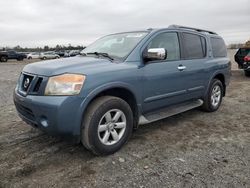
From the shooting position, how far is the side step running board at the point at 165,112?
14.2ft

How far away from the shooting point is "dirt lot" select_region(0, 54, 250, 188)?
309 cm

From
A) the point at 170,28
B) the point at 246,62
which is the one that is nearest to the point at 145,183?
the point at 170,28

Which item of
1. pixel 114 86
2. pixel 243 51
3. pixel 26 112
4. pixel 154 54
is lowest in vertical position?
pixel 26 112

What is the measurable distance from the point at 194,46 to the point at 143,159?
112 inches

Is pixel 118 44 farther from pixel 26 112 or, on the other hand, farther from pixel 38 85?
pixel 26 112

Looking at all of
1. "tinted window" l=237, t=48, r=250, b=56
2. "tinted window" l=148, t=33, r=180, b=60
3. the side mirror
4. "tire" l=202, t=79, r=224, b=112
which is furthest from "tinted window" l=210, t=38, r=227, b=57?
"tinted window" l=237, t=48, r=250, b=56

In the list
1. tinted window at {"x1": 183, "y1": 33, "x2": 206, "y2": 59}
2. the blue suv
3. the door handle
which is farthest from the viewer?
tinted window at {"x1": 183, "y1": 33, "x2": 206, "y2": 59}

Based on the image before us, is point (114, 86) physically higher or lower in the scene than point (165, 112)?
higher

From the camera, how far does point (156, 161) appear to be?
3.58m

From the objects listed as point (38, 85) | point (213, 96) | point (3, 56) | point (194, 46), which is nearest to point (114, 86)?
point (38, 85)

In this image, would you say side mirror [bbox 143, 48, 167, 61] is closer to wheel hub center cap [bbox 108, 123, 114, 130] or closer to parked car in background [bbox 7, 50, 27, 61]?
wheel hub center cap [bbox 108, 123, 114, 130]

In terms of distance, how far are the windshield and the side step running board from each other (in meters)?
1.06

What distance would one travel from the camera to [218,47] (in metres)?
6.44

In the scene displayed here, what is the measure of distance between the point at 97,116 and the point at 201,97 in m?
3.05
